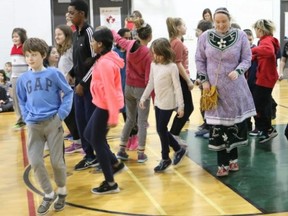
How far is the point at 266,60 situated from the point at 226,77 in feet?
5.51

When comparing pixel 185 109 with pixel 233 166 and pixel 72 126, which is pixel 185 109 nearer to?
pixel 233 166

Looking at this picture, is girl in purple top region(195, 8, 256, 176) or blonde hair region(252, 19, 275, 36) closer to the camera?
girl in purple top region(195, 8, 256, 176)

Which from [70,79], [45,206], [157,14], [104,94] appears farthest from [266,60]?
[157,14]

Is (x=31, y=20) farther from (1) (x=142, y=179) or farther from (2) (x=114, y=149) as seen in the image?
(1) (x=142, y=179)

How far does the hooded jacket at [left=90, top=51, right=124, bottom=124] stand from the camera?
3922 millimetres

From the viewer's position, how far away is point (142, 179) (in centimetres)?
466

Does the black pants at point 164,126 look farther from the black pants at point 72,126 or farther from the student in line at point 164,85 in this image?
the black pants at point 72,126

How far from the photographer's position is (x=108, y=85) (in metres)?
3.94

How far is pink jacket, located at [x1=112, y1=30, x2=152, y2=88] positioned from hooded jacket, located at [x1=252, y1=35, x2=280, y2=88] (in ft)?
5.38

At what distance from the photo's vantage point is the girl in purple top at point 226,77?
4386mm

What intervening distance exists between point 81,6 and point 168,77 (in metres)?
1.14

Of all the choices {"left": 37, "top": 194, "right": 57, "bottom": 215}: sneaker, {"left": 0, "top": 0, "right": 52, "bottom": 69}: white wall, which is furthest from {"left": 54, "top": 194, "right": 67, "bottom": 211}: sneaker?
{"left": 0, "top": 0, "right": 52, "bottom": 69}: white wall

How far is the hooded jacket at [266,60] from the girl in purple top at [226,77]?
1.45 m

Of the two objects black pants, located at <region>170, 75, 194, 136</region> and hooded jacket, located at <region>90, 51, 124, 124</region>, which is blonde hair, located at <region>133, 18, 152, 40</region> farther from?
hooded jacket, located at <region>90, 51, 124, 124</region>
